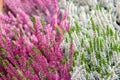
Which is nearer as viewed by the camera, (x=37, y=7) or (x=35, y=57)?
(x=35, y=57)

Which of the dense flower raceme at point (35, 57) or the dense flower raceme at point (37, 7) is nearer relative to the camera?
the dense flower raceme at point (35, 57)

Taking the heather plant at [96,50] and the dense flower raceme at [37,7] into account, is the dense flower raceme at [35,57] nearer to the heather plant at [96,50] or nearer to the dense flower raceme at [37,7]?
the heather plant at [96,50]

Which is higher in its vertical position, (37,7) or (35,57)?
(37,7)

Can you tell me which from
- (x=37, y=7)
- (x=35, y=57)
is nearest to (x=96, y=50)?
(x=35, y=57)

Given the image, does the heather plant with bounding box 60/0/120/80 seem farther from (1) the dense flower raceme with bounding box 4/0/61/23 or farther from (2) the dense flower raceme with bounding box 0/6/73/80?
(1) the dense flower raceme with bounding box 4/0/61/23

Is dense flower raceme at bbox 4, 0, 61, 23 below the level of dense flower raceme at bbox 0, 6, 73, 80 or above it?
above

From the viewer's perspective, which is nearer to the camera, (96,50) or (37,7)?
(96,50)

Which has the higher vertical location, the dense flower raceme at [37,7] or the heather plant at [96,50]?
the dense flower raceme at [37,7]

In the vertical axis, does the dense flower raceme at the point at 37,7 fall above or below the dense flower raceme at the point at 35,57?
above

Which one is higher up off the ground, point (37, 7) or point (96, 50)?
point (37, 7)

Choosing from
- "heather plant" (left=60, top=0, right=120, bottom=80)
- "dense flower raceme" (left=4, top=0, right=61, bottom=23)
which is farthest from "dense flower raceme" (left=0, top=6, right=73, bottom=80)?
"dense flower raceme" (left=4, top=0, right=61, bottom=23)

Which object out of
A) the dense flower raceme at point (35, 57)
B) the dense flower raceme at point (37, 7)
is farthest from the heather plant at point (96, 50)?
the dense flower raceme at point (37, 7)

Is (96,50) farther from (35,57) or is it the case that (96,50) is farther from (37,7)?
(37,7)
